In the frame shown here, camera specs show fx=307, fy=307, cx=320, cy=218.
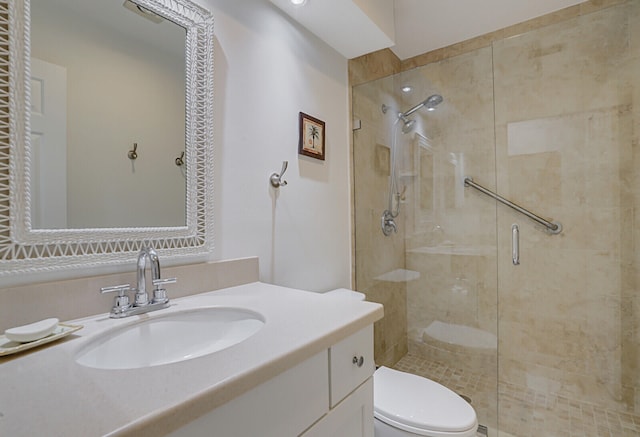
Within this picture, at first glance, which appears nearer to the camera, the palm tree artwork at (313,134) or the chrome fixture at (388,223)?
the palm tree artwork at (313,134)

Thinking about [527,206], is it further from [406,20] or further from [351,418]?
[351,418]

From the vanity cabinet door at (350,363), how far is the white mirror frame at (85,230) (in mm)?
591

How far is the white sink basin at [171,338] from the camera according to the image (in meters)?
0.69

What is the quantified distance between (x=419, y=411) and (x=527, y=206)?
1.49m

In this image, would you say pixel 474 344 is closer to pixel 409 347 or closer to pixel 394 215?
pixel 409 347

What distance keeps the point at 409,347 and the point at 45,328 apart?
208cm

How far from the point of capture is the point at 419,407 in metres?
1.22

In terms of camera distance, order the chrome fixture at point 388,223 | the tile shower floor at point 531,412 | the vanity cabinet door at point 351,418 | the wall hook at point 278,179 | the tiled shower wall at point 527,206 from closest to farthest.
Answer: the vanity cabinet door at point 351,418 < the wall hook at point 278,179 < the tile shower floor at point 531,412 < the tiled shower wall at point 527,206 < the chrome fixture at point 388,223

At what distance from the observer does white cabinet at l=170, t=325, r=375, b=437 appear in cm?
50

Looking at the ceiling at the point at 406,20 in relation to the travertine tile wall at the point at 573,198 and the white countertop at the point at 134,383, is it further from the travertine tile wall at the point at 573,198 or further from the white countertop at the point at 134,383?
the white countertop at the point at 134,383

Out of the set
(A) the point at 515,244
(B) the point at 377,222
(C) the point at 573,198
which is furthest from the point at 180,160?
(C) the point at 573,198

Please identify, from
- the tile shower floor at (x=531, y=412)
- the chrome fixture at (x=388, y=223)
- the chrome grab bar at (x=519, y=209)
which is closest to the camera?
the tile shower floor at (x=531, y=412)

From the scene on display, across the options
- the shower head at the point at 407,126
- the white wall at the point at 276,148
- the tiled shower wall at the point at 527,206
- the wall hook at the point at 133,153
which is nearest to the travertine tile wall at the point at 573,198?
the tiled shower wall at the point at 527,206

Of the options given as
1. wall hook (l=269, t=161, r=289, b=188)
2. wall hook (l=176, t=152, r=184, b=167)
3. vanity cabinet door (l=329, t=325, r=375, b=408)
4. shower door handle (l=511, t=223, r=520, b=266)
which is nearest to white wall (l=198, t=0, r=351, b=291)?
wall hook (l=269, t=161, r=289, b=188)
